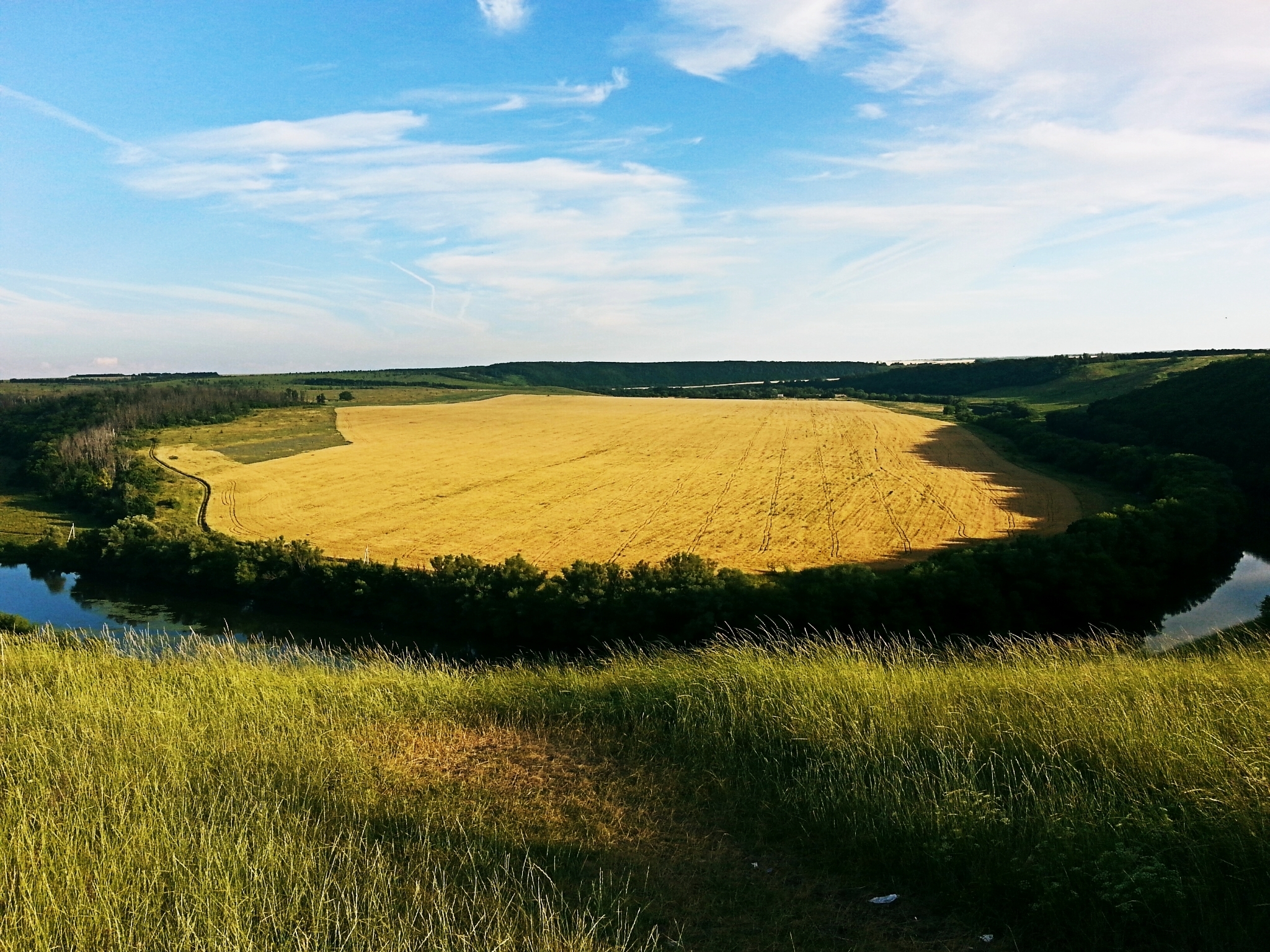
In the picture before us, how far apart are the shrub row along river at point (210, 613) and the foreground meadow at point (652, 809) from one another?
833 inches

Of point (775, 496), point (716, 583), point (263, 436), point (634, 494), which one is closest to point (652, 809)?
point (716, 583)

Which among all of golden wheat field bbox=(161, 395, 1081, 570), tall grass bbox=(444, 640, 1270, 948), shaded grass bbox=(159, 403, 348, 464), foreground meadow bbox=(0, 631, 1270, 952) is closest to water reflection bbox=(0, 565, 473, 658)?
golden wheat field bbox=(161, 395, 1081, 570)

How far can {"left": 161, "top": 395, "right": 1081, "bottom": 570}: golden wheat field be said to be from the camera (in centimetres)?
4009

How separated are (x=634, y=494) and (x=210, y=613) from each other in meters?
27.7

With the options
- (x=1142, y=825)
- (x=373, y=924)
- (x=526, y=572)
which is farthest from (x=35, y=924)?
(x=526, y=572)

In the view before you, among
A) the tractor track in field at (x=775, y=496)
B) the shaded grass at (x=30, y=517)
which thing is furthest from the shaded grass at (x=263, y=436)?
the tractor track in field at (x=775, y=496)

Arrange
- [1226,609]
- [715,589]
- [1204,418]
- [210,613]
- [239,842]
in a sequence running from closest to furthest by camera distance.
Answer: [239,842] → [715,589] → [1226,609] → [210,613] → [1204,418]

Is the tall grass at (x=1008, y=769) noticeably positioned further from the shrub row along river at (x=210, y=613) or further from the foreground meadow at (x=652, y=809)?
the shrub row along river at (x=210, y=613)

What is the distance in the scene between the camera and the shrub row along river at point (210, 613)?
31172mm

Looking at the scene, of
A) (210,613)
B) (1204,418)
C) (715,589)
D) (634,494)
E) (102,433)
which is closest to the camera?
(715,589)

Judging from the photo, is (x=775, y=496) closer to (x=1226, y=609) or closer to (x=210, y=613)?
(x=1226, y=609)

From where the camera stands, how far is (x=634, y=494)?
52.8 meters

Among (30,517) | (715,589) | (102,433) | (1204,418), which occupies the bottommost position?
(715,589)

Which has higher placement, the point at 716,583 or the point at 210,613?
the point at 716,583
